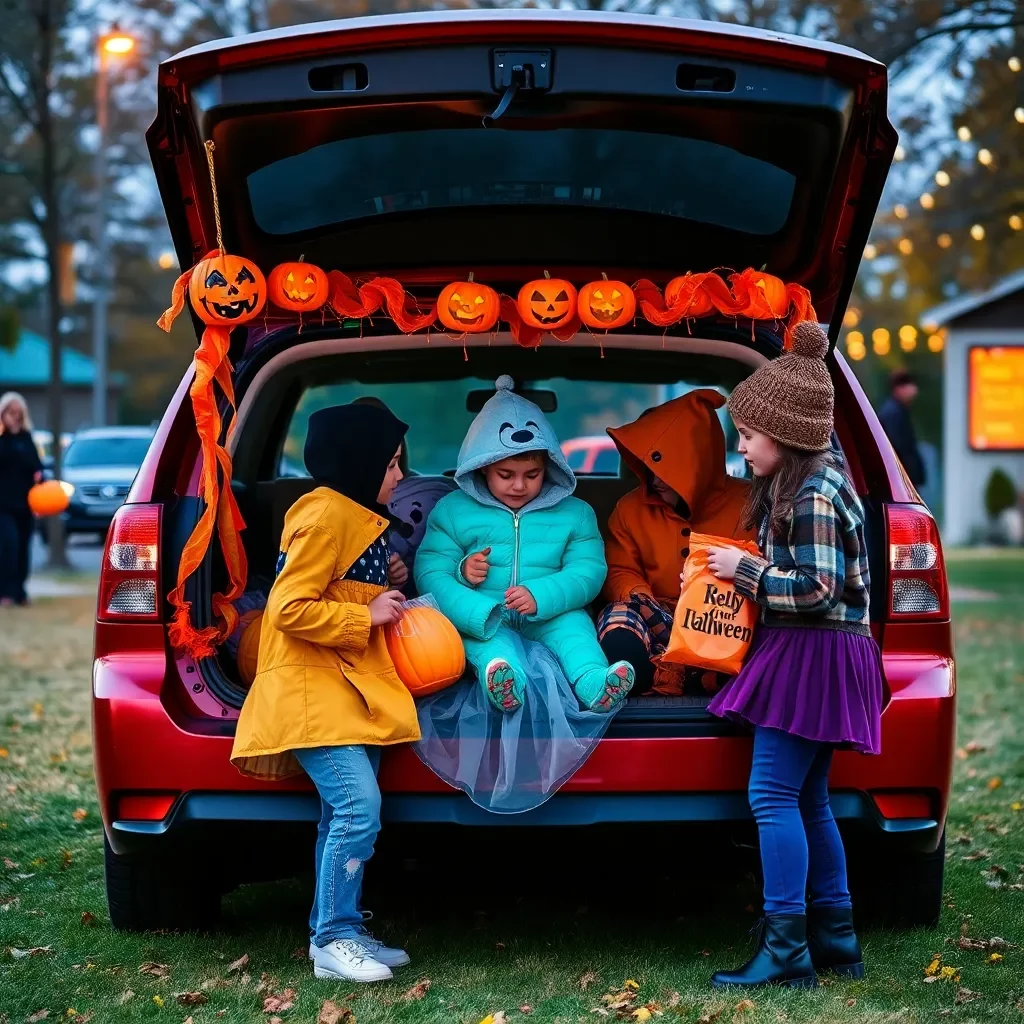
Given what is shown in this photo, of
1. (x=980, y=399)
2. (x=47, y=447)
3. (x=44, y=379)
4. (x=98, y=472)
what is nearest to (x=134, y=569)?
(x=98, y=472)

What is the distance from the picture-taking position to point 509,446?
14.3 feet

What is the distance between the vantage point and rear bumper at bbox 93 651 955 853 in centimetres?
377

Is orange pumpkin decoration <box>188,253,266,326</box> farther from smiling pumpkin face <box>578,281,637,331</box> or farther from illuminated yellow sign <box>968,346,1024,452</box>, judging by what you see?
illuminated yellow sign <box>968,346,1024,452</box>

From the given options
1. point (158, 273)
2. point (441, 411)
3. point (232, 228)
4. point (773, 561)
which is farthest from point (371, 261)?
point (158, 273)

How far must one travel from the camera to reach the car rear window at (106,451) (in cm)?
2364

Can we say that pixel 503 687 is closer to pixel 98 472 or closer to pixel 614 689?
pixel 614 689

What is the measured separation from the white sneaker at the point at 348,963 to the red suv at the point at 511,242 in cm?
29

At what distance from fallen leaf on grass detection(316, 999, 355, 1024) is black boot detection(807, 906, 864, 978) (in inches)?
45.3

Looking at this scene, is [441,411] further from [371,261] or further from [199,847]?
Result: [199,847]

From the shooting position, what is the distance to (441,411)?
678 cm

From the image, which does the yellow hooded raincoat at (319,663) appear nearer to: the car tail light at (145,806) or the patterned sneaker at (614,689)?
the car tail light at (145,806)

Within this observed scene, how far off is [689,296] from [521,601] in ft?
2.99

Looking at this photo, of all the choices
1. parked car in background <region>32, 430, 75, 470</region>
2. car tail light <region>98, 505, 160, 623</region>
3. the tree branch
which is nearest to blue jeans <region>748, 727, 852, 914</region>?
car tail light <region>98, 505, 160, 623</region>

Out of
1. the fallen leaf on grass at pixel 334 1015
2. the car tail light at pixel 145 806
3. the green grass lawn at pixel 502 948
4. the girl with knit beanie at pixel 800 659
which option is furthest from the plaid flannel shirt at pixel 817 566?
the car tail light at pixel 145 806
